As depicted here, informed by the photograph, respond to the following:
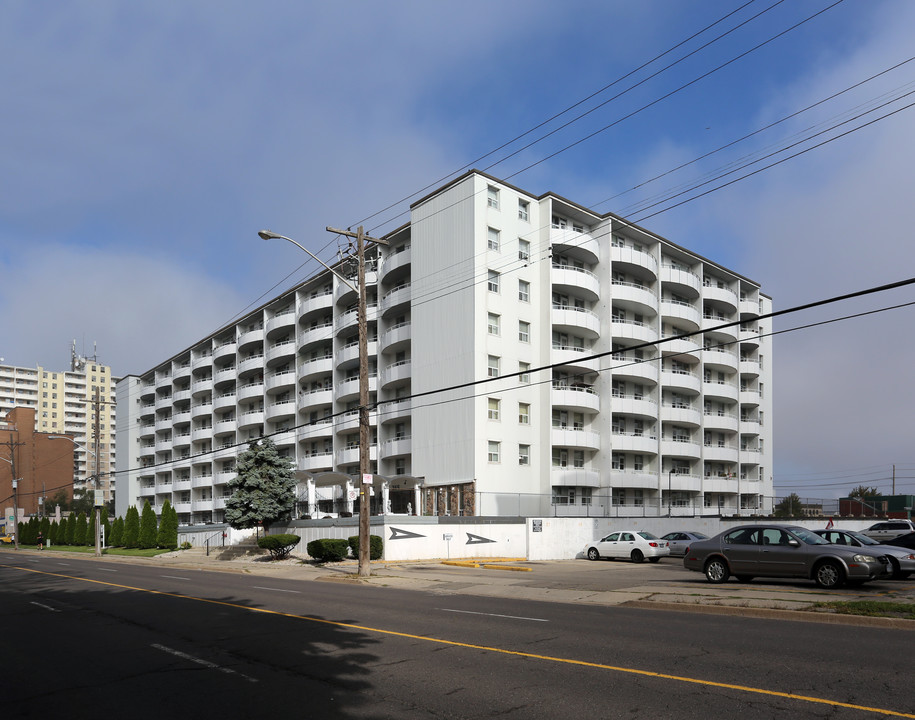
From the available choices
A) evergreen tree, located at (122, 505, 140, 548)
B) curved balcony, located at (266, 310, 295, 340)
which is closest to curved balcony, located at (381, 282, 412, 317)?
curved balcony, located at (266, 310, 295, 340)

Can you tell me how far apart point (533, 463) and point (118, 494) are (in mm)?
71856

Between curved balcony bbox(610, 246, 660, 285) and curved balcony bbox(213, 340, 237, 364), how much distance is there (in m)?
41.3

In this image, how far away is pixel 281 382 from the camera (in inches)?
2709

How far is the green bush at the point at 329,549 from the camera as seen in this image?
1356 inches

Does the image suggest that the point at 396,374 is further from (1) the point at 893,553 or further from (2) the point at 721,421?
(1) the point at 893,553

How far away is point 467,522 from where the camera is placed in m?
39.0

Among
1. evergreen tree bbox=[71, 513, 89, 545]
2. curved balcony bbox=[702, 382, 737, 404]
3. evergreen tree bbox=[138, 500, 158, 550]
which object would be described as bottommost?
evergreen tree bbox=[71, 513, 89, 545]

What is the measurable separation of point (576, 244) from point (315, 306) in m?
22.7

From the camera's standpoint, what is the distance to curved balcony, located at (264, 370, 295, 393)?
68.1m

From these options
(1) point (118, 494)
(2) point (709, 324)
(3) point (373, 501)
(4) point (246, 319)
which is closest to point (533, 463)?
(3) point (373, 501)

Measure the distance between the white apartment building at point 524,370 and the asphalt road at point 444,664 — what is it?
24.0m

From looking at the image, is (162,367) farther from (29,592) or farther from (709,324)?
(29,592)

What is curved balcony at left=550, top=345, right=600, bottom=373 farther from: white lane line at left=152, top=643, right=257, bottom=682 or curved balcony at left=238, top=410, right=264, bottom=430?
white lane line at left=152, top=643, right=257, bottom=682

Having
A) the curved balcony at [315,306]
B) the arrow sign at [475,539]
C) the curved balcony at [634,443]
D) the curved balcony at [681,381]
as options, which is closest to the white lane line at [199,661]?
the arrow sign at [475,539]
